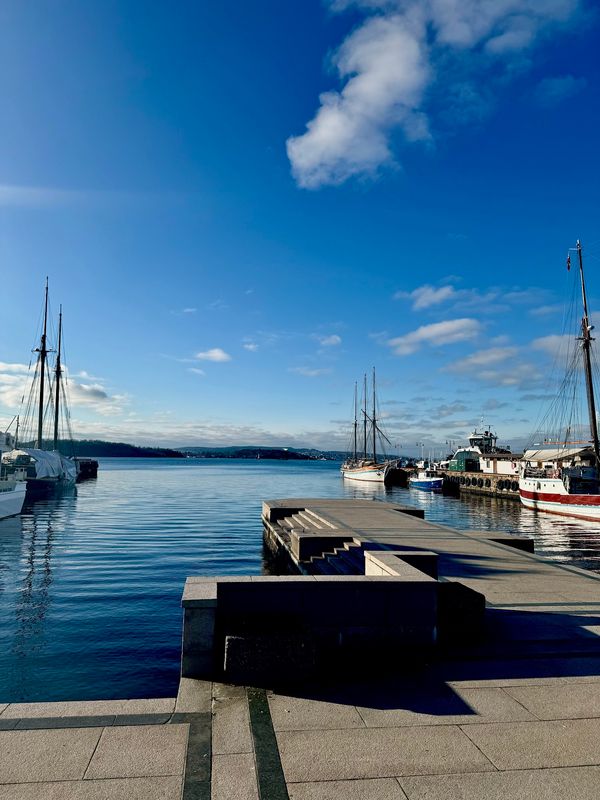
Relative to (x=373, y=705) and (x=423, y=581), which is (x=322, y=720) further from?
(x=423, y=581)

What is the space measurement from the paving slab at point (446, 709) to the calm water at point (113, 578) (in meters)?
5.88

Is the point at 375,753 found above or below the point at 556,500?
above

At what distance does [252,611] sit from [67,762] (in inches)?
125

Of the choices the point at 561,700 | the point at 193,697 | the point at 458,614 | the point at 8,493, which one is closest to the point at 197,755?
the point at 193,697

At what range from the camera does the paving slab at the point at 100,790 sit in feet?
15.1

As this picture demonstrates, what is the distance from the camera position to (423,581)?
8.10 m

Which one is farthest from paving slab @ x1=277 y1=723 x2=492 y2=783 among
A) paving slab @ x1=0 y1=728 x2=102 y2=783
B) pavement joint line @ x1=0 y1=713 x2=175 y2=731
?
paving slab @ x1=0 y1=728 x2=102 y2=783

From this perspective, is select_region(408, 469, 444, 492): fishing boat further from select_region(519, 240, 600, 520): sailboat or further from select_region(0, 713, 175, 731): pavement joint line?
select_region(0, 713, 175, 731): pavement joint line

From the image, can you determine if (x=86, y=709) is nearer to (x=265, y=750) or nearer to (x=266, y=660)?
(x=266, y=660)

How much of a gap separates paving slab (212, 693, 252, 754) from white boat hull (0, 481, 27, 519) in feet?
127

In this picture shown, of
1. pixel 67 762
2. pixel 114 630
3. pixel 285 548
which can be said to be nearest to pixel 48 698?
pixel 114 630

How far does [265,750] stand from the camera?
5395 millimetres

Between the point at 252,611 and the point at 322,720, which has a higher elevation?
the point at 252,611

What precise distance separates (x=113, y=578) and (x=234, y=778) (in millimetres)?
17615
